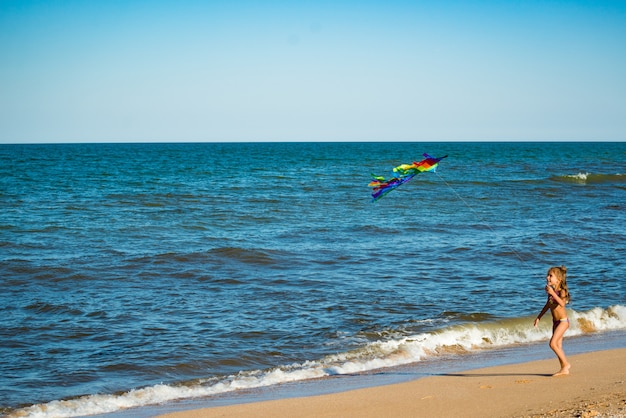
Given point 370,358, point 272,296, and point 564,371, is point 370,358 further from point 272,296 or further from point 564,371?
point 272,296

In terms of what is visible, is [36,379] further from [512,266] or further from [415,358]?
[512,266]

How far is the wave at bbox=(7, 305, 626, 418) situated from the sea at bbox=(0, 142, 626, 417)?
28 millimetres

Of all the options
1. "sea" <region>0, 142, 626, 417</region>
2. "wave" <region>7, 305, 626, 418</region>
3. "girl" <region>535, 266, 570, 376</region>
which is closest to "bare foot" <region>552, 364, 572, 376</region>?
"girl" <region>535, 266, 570, 376</region>

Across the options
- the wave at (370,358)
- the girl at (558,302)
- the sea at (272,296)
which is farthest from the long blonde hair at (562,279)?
the wave at (370,358)

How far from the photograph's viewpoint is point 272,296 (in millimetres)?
12070

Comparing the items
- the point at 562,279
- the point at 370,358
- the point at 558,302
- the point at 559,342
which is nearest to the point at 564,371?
the point at 559,342

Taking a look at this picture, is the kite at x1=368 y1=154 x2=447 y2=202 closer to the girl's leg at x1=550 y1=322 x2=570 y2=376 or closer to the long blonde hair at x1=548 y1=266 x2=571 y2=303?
the long blonde hair at x1=548 y1=266 x2=571 y2=303

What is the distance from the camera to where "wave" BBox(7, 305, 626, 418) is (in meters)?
7.48

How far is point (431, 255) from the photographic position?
15.8m

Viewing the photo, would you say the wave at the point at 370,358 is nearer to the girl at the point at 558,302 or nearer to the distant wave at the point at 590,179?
the girl at the point at 558,302

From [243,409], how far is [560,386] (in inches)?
138

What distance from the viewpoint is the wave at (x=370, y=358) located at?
7477 millimetres

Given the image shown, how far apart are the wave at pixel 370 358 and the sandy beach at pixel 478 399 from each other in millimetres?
973

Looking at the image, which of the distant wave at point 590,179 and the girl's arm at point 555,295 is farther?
the distant wave at point 590,179
